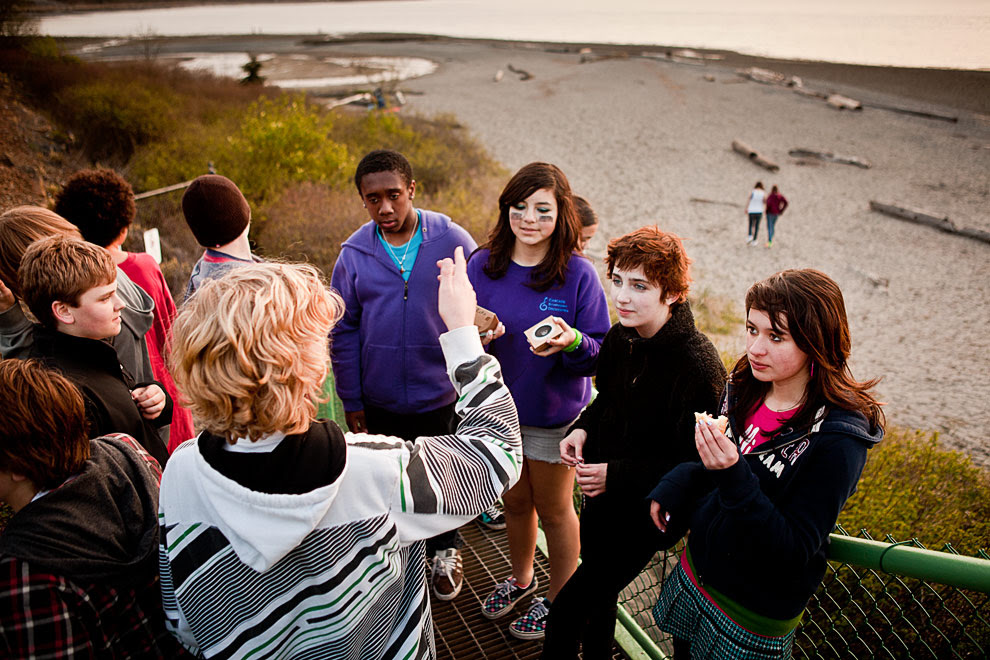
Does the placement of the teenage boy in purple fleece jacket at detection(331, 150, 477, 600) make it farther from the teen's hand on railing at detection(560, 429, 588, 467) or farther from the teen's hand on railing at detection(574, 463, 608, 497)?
the teen's hand on railing at detection(574, 463, 608, 497)

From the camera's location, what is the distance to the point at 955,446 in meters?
8.53

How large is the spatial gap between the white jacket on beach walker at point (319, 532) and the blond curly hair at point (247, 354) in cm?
14

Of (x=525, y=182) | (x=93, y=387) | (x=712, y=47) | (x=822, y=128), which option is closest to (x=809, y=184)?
(x=822, y=128)

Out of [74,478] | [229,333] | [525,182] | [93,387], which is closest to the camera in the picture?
[229,333]

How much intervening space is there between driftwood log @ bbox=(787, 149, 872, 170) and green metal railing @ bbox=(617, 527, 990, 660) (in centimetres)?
2364

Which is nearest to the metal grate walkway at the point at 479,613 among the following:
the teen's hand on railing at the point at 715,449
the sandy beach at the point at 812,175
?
the teen's hand on railing at the point at 715,449

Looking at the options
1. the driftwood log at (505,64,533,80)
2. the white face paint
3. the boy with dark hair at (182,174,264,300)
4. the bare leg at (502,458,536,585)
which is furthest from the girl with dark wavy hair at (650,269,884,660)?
the driftwood log at (505,64,533,80)

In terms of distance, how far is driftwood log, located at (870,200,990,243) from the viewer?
16875 millimetres

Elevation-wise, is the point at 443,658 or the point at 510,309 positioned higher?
the point at 510,309

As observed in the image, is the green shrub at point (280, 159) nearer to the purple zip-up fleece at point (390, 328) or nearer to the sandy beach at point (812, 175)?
the sandy beach at point (812, 175)

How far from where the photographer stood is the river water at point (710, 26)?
4105cm

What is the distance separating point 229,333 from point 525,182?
189 cm

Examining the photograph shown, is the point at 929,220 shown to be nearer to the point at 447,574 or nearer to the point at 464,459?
the point at 447,574

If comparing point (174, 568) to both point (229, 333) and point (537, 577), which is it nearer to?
point (229, 333)
